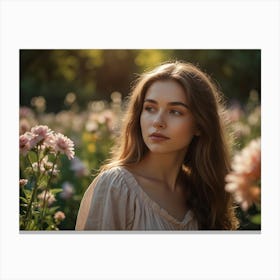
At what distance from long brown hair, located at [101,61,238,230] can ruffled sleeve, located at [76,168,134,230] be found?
154 millimetres

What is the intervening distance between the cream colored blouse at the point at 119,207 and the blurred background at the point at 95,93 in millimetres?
584

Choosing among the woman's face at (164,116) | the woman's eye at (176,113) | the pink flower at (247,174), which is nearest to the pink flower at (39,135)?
the woman's face at (164,116)

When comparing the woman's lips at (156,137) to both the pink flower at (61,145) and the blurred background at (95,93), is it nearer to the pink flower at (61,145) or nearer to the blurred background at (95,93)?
the pink flower at (61,145)

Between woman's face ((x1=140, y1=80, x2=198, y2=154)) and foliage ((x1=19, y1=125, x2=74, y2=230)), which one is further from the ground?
woman's face ((x1=140, y1=80, x2=198, y2=154))

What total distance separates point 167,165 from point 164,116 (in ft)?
0.87

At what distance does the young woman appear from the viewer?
8.50 feet

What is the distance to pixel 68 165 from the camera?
466cm

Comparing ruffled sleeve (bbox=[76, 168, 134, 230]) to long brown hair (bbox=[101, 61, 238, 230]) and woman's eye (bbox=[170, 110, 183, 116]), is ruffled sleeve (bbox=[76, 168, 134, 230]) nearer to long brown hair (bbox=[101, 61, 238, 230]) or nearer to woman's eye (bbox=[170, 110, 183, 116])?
long brown hair (bbox=[101, 61, 238, 230])

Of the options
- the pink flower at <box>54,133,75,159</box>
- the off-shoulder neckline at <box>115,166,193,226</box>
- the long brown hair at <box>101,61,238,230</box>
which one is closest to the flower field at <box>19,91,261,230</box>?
the pink flower at <box>54,133,75,159</box>
